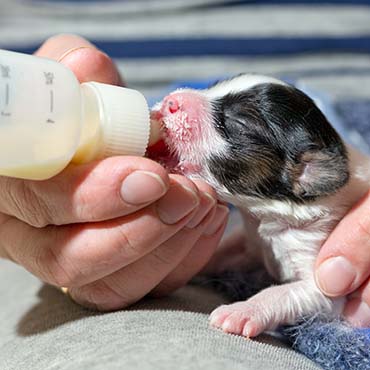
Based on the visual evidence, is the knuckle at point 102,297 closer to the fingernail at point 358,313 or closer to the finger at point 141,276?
the finger at point 141,276

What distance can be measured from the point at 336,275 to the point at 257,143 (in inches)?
10.2

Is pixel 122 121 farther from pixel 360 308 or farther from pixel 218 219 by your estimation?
pixel 360 308

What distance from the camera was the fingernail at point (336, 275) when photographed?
1.27 m

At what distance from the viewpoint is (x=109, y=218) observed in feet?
3.42

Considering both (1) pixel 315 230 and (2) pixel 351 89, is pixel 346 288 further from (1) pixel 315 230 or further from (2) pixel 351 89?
(2) pixel 351 89

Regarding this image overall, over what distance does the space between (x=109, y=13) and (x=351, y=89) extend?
0.78 m

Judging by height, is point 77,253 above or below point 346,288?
above

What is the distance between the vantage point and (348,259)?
50.3 inches

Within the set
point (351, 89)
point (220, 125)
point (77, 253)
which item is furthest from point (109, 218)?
point (351, 89)

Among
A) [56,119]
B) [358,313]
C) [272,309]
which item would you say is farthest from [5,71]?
[358,313]

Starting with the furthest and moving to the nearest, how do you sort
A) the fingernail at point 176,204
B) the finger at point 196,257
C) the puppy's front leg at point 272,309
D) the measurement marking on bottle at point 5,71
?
1. the finger at point 196,257
2. the puppy's front leg at point 272,309
3. the fingernail at point 176,204
4. the measurement marking on bottle at point 5,71

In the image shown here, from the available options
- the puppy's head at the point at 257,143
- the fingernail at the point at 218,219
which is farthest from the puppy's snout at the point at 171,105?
the fingernail at the point at 218,219

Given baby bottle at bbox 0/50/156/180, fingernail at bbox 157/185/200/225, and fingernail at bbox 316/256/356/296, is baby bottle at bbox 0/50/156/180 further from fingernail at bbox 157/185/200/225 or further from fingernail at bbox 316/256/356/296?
fingernail at bbox 316/256/356/296

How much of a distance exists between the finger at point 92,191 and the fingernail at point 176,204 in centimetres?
3
